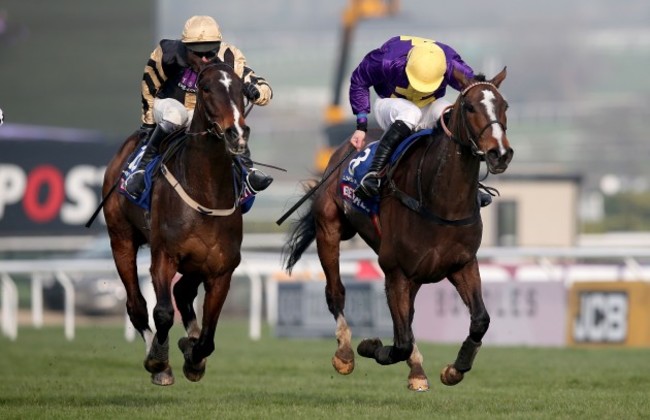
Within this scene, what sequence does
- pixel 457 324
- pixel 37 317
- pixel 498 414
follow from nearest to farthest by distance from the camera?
pixel 498 414
pixel 457 324
pixel 37 317

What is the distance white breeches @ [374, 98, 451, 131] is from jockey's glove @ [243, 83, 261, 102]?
38.0 inches

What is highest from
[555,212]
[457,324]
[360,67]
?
[360,67]

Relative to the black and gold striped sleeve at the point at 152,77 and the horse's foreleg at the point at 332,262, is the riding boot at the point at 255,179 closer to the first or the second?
the black and gold striped sleeve at the point at 152,77

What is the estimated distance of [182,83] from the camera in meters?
8.74

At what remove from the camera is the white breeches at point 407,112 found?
849 centimetres

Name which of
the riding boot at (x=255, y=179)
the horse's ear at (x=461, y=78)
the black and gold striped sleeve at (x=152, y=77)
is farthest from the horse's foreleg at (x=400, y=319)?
the black and gold striped sleeve at (x=152, y=77)

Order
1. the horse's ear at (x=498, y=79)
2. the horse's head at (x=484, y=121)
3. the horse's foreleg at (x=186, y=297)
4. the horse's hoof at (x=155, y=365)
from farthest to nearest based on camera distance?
the horse's foreleg at (x=186, y=297) → the horse's hoof at (x=155, y=365) → the horse's ear at (x=498, y=79) → the horse's head at (x=484, y=121)

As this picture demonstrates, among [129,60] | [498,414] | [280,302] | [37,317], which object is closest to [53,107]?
[129,60]

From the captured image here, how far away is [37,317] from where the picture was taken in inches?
674

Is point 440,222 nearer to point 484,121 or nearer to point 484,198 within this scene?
point 484,198

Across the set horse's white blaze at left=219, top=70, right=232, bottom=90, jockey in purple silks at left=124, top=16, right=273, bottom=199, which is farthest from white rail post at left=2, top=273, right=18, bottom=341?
horse's white blaze at left=219, top=70, right=232, bottom=90

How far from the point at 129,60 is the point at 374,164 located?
13279 mm

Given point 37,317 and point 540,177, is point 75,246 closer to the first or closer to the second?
point 37,317

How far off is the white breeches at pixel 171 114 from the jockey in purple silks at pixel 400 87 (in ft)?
3.31
